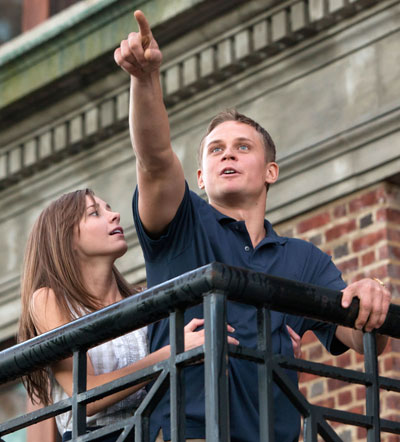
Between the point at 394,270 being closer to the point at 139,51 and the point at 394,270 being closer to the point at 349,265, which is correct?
the point at 349,265

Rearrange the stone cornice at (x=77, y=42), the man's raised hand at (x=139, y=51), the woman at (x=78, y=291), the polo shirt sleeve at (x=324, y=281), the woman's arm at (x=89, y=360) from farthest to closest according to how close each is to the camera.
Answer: the stone cornice at (x=77, y=42)
the polo shirt sleeve at (x=324, y=281)
the woman at (x=78, y=291)
the woman's arm at (x=89, y=360)
the man's raised hand at (x=139, y=51)

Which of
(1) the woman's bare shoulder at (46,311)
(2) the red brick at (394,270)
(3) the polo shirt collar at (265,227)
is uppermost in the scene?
(2) the red brick at (394,270)

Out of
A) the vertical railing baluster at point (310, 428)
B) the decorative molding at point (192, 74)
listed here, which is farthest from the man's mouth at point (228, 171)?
the decorative molding at point (192, 74)

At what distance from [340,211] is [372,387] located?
3678mm

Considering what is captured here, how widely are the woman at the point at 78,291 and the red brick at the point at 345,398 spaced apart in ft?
8.02

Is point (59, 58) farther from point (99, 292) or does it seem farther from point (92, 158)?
point (99, 292)

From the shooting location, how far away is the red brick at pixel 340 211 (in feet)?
24.9

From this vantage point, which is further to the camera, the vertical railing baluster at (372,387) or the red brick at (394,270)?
the red brick at (394,270)

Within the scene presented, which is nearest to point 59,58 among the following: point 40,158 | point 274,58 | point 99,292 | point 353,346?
point 40,158

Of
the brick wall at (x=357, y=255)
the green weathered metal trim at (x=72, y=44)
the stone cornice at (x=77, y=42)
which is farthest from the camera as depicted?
the green weathered metal trim at (x=72, y=44)

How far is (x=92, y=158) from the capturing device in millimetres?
9258

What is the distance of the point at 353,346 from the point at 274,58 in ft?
13.2

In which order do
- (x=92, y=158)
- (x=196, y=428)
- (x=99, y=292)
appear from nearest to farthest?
(x=196, y=428) < (x=99, y=292) < (x=92, y=158)

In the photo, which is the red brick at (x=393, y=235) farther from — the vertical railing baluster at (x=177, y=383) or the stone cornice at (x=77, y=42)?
the vertical railing baluster at (x=177, y=383)
